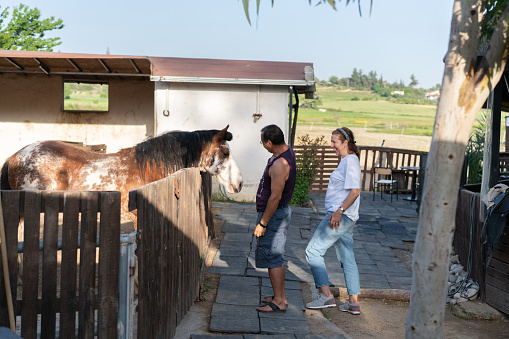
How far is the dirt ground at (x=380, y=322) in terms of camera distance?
4.80 metres

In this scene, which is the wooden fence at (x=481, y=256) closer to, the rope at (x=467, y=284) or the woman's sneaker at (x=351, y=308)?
the rope at (x=467, y=284)

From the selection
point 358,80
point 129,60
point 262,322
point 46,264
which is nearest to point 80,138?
point 129,60

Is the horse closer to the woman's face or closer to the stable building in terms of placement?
the woman's face

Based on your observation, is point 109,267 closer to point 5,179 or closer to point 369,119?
point 5,179

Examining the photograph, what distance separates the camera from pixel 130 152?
18.8 ft

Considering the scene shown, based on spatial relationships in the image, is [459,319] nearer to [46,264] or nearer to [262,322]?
[262,322]

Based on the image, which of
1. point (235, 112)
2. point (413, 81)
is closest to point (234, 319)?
point (235, 112)

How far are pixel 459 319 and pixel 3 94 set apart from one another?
1196cm

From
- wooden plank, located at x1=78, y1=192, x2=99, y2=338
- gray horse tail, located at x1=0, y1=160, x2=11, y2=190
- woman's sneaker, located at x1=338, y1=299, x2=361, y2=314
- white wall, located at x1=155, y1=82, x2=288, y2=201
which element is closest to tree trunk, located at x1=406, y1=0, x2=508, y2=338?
wooden plank, located at x1=78, y1=192, x2=99, y2=338

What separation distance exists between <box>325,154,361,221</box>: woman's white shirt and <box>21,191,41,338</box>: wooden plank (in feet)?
9.35

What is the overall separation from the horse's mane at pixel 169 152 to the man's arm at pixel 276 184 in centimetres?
154

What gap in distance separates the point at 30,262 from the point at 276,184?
2.42 m

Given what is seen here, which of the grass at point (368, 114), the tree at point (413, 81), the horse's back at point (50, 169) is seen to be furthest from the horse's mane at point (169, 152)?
the tree at point (413, 81)

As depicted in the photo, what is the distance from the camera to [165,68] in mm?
11891
